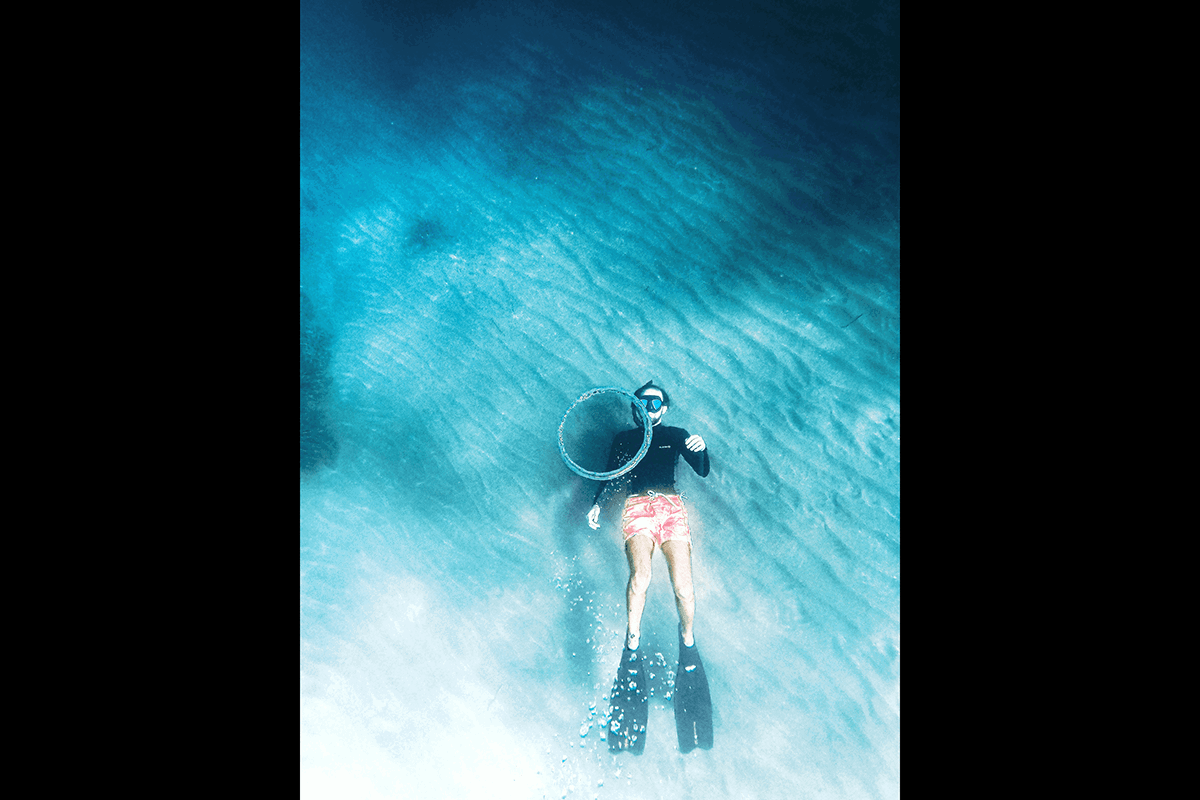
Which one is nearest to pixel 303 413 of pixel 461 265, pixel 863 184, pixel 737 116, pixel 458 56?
pixel 461 265

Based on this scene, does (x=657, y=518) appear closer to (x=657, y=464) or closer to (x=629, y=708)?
(x=657, y=464)

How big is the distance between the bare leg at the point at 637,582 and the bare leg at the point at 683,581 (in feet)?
0.28

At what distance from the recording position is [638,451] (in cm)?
275

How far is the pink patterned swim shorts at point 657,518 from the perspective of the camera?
2.72 m

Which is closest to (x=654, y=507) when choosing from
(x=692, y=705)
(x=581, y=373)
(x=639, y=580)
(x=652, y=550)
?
(x=652, y=550)

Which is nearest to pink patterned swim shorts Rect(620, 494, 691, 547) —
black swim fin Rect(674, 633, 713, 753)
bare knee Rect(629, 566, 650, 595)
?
bare knee Rect(629, 566, 650, 595)

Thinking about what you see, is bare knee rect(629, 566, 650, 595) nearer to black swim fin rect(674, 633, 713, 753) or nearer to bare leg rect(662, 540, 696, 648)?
bare leg rect(662, 540, 696, 648)

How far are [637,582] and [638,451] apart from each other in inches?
20.8

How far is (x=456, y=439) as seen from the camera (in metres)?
2.83

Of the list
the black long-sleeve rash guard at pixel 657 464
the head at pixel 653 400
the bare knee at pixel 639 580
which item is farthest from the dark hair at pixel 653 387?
the bare knee at pixel 639 580

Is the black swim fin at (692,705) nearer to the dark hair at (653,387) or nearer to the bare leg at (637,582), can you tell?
the bare leg at (637,582)

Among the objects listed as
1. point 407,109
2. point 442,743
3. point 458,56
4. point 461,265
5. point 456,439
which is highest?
point 458,56

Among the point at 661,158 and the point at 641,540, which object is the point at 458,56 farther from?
the point at 641,540

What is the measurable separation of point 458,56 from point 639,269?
1.24 meters
